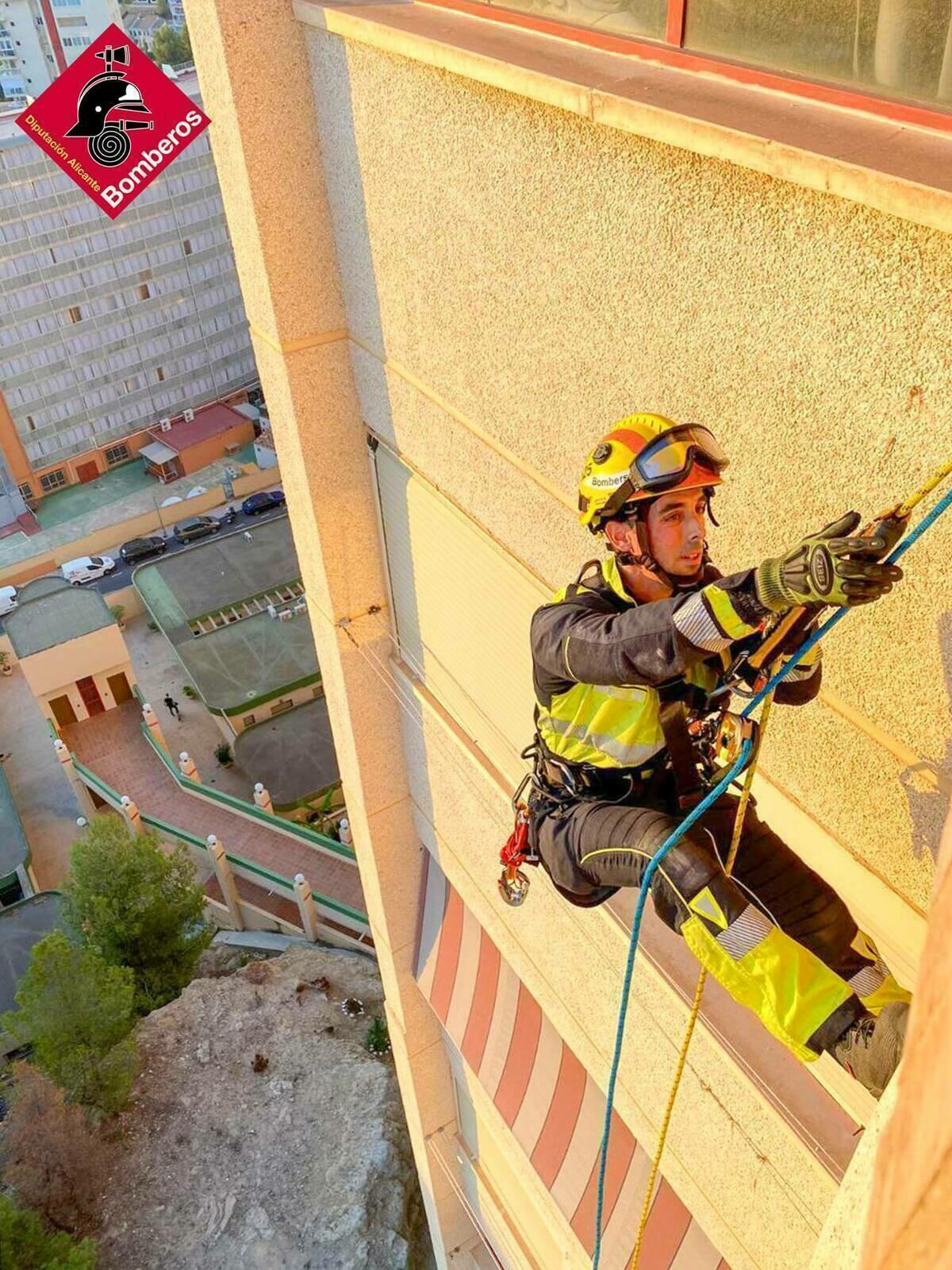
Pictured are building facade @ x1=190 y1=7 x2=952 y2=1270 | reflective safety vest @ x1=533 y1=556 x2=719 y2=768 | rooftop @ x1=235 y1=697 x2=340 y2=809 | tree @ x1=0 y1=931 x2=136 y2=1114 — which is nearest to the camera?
building facade @ x1=190 y1=7 x2=952 y2=1270

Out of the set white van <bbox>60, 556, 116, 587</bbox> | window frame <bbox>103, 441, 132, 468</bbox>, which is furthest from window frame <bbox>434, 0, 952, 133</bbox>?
window frame <bbox>103, 441, 132, 468</bbox>

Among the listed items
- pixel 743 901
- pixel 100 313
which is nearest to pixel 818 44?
pixel 743 901

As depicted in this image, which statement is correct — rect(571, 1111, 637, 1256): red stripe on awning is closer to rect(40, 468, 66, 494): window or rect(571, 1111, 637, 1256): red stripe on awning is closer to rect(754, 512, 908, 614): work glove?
rect(754, 512, 908, 614): work glove

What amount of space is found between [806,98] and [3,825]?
25.2 metres

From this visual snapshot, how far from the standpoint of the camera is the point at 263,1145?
15703mm

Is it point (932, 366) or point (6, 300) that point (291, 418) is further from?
point (6, 300)

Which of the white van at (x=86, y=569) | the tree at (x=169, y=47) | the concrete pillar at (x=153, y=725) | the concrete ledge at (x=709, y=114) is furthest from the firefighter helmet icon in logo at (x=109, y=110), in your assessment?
the tree at (x=169, y=47)

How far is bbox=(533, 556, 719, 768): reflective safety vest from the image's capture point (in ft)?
Answer: 11.3

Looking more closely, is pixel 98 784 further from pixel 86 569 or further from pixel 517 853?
pixel 517 853

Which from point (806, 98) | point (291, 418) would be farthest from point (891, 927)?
point (291, 418)

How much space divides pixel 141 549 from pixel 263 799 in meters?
15.5

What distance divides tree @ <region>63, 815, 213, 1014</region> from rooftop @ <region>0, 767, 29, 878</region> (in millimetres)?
4069

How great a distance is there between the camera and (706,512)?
3684mm

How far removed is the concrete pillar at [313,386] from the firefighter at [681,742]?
324 cm
